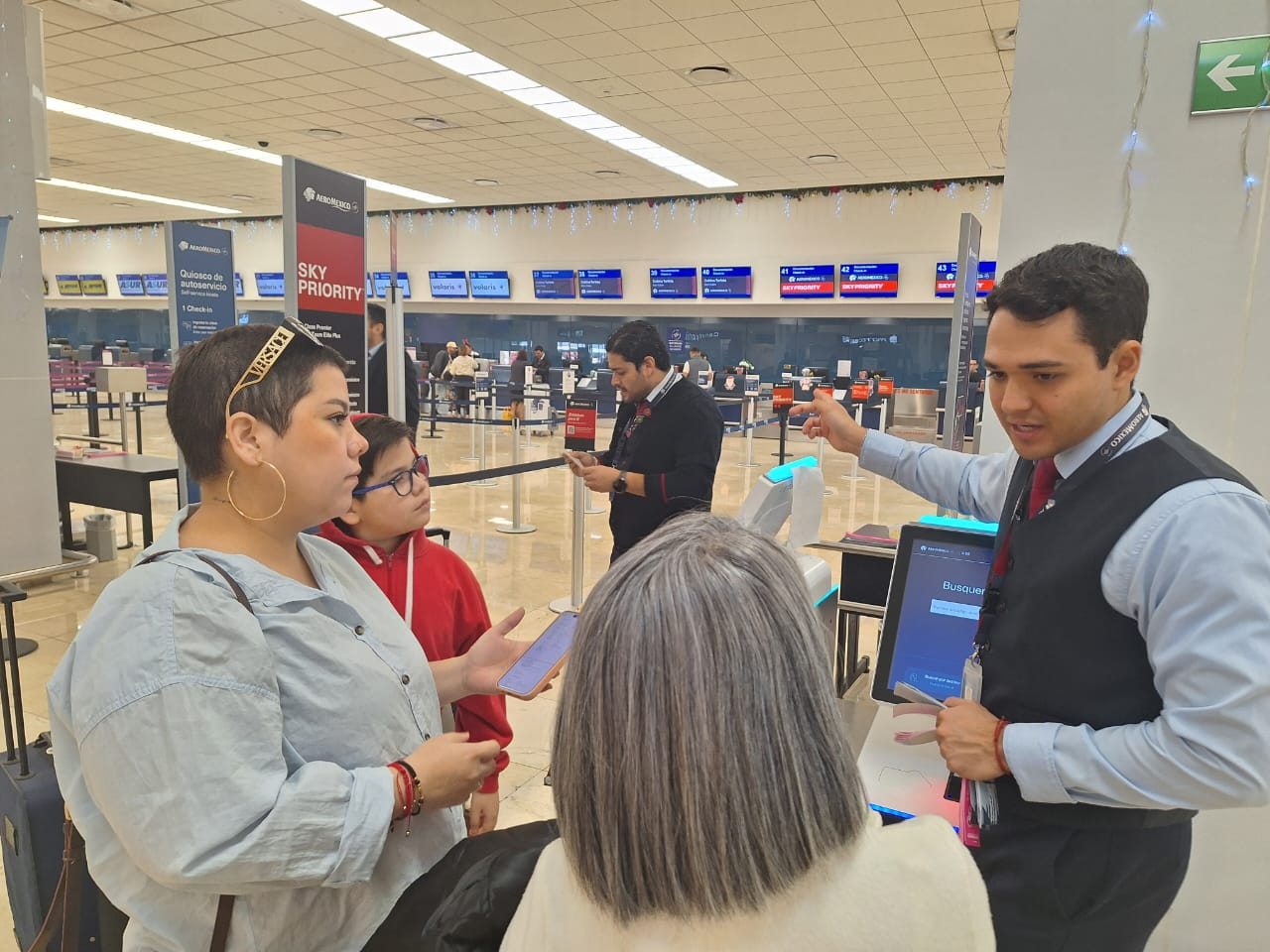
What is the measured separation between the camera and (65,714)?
37.3 inches

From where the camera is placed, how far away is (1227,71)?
1782 mm

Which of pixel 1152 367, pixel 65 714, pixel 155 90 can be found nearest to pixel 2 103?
pixel 155 90

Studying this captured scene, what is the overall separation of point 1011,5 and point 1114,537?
5.94 metres

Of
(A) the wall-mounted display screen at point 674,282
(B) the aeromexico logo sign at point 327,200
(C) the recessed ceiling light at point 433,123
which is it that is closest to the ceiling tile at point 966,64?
(C) the recessed ceiling light at point 433,123

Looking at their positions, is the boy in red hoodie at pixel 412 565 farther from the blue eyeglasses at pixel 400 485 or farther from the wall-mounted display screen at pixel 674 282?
the wall-mounted display screen at pixel 674 282

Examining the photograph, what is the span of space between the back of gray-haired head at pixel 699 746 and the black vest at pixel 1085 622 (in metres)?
0.65

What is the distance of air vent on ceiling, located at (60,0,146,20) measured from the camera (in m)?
5.87

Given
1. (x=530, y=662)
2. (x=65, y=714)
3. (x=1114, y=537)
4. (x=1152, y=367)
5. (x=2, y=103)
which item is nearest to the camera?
(x=65, y=714)

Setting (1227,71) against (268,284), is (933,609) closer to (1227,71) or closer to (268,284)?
(1227,71)

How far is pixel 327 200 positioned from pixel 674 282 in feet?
38.6

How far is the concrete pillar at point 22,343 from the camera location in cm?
450

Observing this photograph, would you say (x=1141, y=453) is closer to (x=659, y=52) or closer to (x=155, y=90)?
(x=659, y=52)

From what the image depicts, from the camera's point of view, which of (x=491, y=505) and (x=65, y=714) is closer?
(x=65, y=714)

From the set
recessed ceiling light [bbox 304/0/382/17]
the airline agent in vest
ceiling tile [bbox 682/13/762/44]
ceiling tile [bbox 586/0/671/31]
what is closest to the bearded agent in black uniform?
the airline agent in vest
